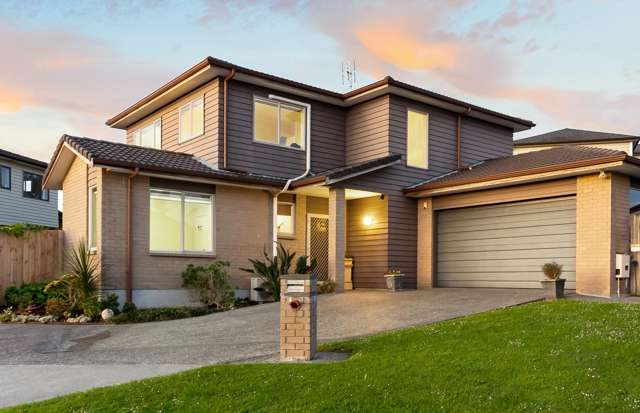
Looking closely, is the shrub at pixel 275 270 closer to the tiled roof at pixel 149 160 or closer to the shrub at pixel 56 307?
the tiled roof at pixel 149 160

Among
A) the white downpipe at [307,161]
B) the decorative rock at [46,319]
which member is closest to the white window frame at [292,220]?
the white downpipe at [307,161]

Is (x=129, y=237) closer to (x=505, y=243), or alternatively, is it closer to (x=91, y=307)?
(x=91, y=307)

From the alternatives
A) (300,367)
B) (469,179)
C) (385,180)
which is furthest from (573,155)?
(300,367)

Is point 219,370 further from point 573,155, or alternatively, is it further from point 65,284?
point 573,155

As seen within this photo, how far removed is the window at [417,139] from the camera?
17703 mm

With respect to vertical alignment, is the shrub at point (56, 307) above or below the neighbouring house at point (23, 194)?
below

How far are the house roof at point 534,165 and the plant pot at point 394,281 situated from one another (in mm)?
2794

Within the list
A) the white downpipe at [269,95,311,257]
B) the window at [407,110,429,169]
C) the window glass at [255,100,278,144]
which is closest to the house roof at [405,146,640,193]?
the window at [407,110,429,169]

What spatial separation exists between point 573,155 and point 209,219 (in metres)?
9.42

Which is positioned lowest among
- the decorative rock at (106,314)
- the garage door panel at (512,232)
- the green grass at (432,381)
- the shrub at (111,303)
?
the decorative rock at (106,314)

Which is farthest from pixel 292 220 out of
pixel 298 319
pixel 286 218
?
pixel 298 319

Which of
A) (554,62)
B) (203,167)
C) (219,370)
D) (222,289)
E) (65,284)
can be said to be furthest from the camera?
(554,62)

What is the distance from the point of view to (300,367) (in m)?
6.71

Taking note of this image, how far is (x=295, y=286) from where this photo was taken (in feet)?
24.6
